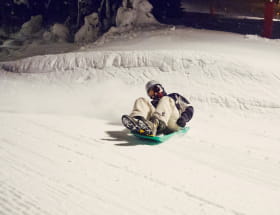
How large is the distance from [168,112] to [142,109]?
1.36 feet

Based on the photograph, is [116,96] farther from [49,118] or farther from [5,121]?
[5,121]

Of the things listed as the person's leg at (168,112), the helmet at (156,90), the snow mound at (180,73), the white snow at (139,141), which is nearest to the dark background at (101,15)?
the white snow at (139,141)

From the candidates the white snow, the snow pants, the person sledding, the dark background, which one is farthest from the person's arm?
the dark background

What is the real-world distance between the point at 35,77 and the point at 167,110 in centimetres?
694

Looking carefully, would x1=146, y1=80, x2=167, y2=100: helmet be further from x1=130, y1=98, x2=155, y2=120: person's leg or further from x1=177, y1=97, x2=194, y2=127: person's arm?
x1=177, y1=97, x2=194, y2=127: person's arm

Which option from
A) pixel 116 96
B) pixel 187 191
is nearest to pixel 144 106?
pixel 187 191

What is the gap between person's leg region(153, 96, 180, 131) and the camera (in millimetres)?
5107

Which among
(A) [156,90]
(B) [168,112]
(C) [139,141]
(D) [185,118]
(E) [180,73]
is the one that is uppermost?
(A) [156,90]

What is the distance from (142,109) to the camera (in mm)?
5113

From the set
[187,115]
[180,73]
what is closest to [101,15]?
[180,73]

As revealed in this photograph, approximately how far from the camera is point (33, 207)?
3.24 meters

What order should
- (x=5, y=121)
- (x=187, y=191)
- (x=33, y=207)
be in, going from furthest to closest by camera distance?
(x=5, y=121) → (x=187, y=191) → (x=33, y=207)

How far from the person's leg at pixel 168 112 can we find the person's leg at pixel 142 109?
0.15 metres

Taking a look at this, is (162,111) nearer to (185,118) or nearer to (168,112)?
(168,112)
